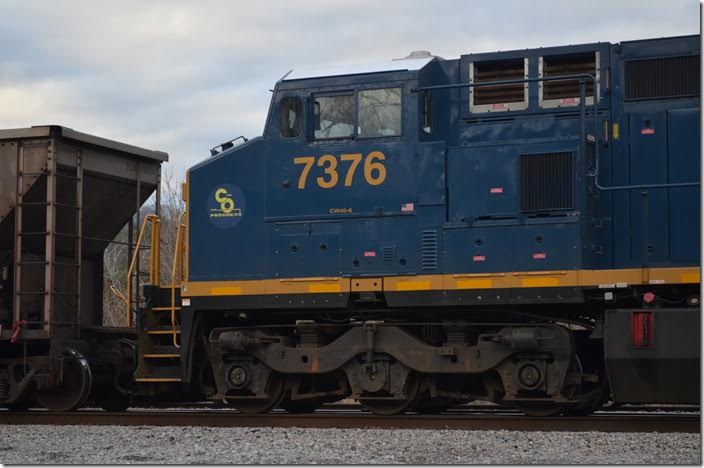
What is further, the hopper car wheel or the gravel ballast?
the hopper car wheel

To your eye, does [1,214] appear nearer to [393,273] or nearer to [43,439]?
[43,439]

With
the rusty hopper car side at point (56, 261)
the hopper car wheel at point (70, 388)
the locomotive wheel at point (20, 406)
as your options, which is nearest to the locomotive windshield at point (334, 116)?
the rusty hopper car side at point (56, 261)

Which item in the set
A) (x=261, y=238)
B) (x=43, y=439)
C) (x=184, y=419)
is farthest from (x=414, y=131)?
(x=43, y=439)

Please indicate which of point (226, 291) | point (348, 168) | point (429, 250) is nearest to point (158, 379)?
point (226, 291)

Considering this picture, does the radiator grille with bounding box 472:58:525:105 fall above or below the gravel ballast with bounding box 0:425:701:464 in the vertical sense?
above

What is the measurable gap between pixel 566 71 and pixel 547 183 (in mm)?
1533

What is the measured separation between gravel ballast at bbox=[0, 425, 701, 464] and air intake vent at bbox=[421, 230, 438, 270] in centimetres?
205

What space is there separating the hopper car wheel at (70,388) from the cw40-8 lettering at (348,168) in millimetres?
3949

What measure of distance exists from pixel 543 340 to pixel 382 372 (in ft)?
6.30

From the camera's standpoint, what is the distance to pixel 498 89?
474 inches

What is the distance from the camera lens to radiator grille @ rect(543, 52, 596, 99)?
38.4 feet

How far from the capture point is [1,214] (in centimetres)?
1332

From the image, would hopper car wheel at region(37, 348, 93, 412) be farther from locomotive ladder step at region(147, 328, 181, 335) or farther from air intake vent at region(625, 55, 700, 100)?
air intake vent at region(625, 55, 700, 100)

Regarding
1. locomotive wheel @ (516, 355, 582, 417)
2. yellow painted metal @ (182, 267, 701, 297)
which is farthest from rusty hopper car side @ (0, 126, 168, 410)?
locomotive wheel @ (516, 355, 582, 417)
